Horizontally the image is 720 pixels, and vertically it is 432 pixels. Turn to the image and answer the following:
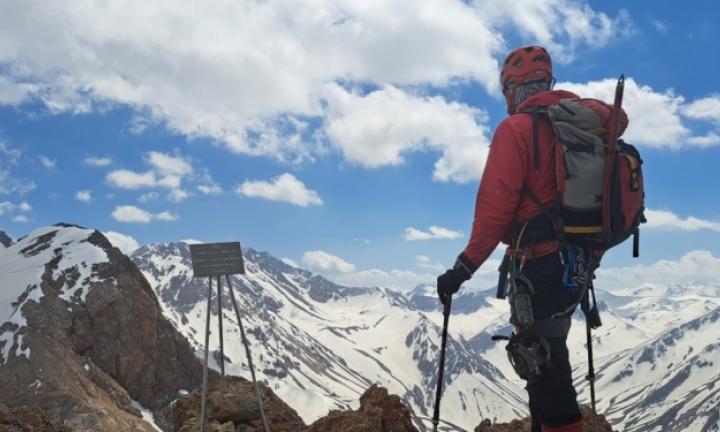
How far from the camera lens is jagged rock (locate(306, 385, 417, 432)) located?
13.2 m

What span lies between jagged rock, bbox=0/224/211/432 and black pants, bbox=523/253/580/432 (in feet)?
149

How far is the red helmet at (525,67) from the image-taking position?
7965 mm

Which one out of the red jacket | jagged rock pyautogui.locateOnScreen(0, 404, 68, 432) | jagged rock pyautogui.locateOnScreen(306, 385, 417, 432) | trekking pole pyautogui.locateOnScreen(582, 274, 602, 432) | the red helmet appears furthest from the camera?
jagged rock pyautogui.locateOnScreen(0, 404, 68, 432)

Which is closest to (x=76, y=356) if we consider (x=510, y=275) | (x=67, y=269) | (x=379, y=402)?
(x=67, y=269)

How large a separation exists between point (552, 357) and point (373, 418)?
291 inches

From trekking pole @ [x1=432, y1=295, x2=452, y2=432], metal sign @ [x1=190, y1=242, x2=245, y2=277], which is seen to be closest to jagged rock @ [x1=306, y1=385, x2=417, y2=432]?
metal sign @ [x1=190, y1=242, x2=245, y2=277]

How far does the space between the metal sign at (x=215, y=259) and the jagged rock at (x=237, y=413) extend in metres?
3.89

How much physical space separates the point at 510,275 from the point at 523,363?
3.74ft

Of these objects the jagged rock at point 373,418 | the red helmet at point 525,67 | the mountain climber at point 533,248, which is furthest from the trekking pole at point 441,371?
the jagged rock at point 373,418

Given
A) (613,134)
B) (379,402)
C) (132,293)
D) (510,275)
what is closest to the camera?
(613,134)

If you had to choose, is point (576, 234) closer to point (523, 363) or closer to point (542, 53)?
point (523, 363)

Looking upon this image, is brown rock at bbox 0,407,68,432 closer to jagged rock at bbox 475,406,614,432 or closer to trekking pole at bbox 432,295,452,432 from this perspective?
trekking pole at bbox 432,295,452,432

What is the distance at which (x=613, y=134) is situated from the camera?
677cm

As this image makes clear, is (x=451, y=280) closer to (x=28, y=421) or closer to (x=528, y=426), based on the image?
(x=528, y=426)
